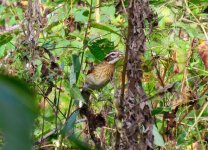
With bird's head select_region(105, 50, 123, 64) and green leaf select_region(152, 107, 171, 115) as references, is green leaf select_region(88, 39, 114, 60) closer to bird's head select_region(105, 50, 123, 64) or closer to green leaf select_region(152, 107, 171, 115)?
bird's head select_region(105, 50, 123, 64)

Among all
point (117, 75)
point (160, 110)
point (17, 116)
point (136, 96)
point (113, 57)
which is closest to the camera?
point (17, 116)

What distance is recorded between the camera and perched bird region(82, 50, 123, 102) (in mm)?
2018

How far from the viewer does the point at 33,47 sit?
6.95 feet

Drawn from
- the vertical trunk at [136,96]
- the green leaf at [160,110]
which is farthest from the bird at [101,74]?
the vertical trunk at [136,96]

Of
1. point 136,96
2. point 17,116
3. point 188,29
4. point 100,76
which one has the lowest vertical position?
point 17,116

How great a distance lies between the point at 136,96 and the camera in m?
1.58

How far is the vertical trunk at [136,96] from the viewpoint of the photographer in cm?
152

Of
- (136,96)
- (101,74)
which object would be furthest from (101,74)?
(136,96)

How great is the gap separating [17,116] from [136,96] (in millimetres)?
1320

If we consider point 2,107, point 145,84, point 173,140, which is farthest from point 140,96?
point 2,107

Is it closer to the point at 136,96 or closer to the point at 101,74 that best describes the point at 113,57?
the point at 101,74

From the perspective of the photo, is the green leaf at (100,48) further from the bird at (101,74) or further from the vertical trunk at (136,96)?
the vertical trunk at (136,96)

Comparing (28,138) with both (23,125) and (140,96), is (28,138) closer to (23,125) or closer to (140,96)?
(23,125)

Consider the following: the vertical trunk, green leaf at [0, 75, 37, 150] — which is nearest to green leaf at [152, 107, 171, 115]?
the vertical trunk
